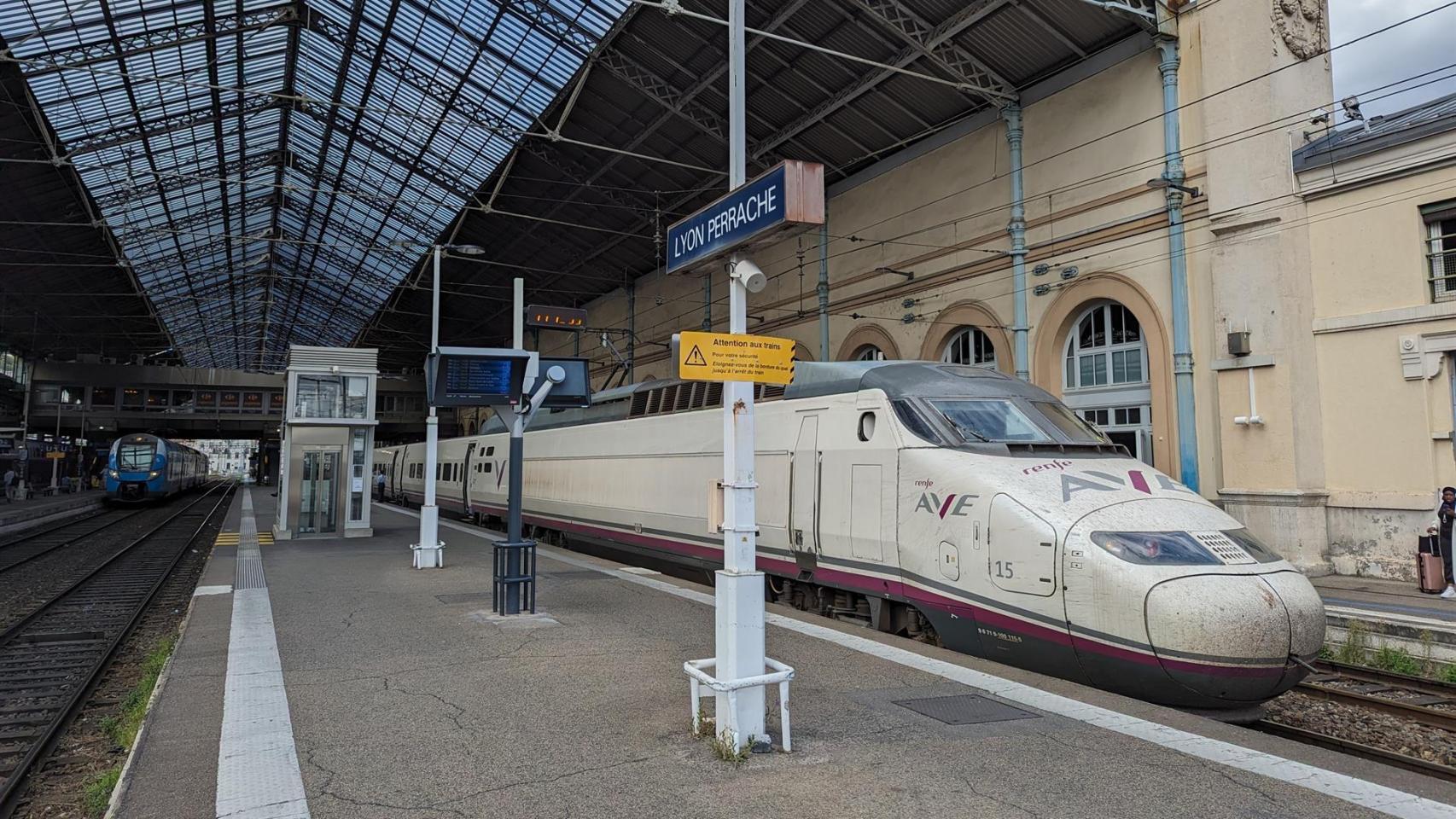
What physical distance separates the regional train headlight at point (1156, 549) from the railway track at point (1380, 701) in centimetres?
185

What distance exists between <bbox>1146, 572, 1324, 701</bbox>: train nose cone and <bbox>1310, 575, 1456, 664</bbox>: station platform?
2709 millimetres

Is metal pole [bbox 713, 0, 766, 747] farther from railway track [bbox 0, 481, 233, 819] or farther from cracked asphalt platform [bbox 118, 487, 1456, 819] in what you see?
railway track [bbox 0, 481, 233, 819]

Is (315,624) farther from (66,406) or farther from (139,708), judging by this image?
(66,406)

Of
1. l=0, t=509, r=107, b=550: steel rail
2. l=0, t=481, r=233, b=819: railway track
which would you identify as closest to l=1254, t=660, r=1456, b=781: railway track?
l=0, t=481, r=233, b=819: railway track

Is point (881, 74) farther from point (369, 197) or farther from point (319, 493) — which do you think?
point (369, 197)

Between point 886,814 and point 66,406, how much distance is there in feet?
216

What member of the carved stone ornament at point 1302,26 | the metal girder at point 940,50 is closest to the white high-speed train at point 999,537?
the metal girder at point 940,50

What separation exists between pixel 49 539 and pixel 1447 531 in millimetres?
29939

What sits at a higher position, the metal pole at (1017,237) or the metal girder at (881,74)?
the metal girder at (881,74)

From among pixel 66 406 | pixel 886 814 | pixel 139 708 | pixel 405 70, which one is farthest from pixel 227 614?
pixel 66 406

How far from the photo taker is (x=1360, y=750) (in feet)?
20.3

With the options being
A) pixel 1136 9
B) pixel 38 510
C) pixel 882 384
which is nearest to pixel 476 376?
pixel 882 384

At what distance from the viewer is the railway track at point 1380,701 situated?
6.04 meters

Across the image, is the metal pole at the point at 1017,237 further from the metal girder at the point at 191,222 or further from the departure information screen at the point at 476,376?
the metal girder at the point at 191,222
